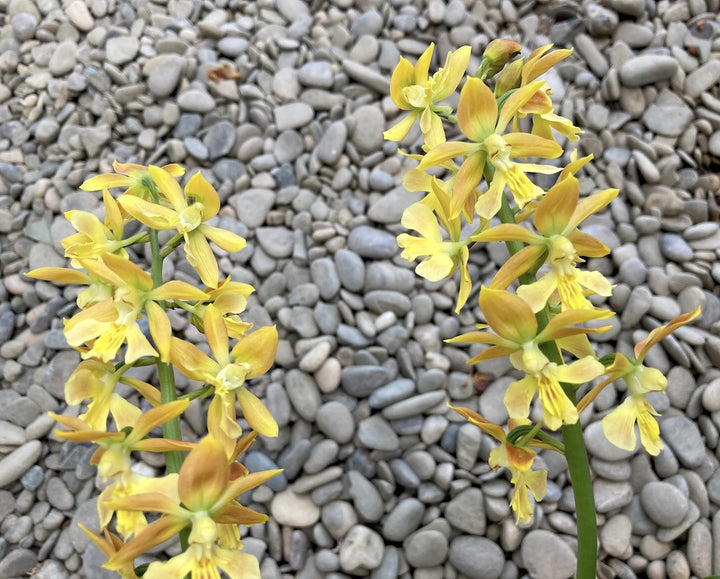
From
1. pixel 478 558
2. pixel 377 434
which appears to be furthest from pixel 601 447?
pixel 377 434

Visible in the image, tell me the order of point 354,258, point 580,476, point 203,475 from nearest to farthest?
point 203,475 → point 580,476 → point 354,258

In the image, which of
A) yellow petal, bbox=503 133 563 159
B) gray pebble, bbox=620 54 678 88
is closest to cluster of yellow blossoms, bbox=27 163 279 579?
yellow petal, bbox=503 133 563 159

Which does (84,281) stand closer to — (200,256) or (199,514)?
(200,256)

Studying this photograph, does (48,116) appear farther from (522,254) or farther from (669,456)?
(669,456)

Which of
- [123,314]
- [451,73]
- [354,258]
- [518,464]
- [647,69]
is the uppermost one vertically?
[451,73]

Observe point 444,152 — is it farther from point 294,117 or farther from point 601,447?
point 294,117

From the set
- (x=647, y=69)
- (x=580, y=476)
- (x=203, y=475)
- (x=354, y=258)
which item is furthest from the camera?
(x=647, y=69)

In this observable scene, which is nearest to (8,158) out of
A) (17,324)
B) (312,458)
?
(17,324)

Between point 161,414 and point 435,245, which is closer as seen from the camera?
point 161,414

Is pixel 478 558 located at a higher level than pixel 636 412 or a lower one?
lower
